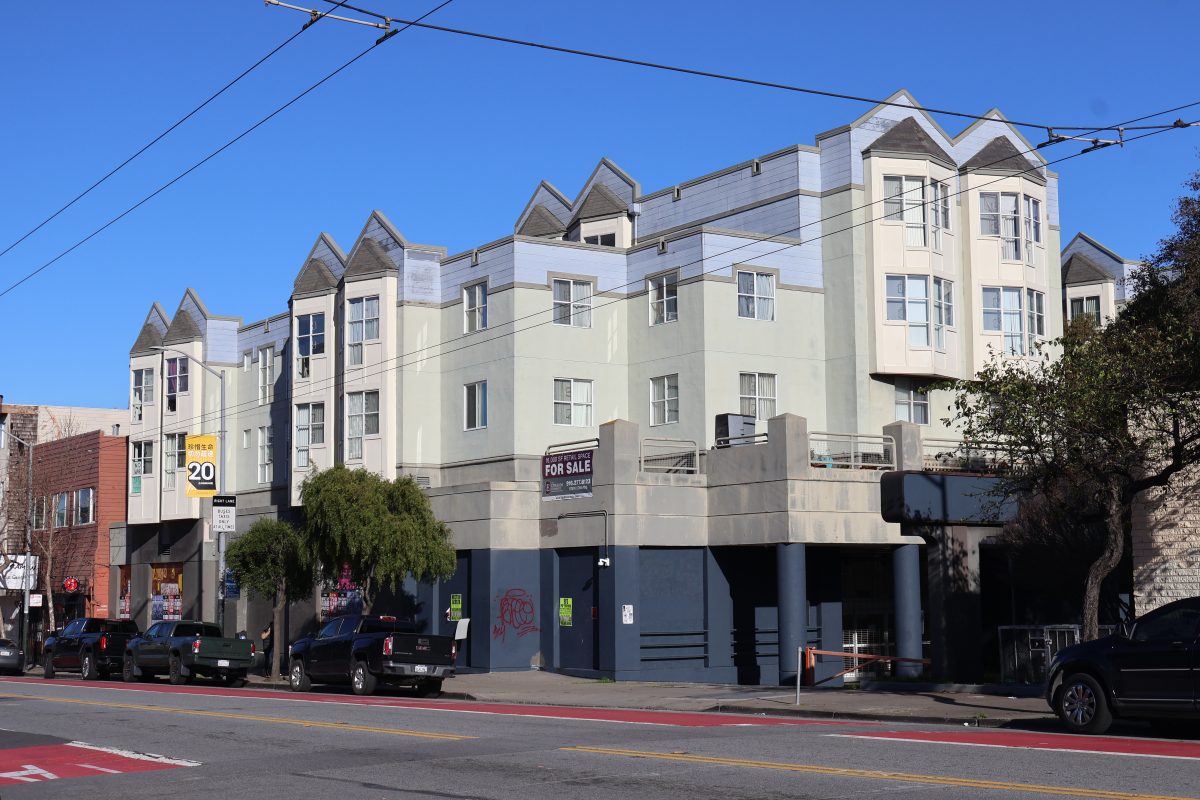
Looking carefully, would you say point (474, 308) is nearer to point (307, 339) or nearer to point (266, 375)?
point (307, 339)

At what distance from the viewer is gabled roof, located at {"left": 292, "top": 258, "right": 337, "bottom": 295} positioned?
45.0 meters

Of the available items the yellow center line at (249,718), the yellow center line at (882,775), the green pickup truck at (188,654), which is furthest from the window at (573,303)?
the yellow center line at (882,775)

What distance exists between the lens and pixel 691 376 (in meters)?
38.7

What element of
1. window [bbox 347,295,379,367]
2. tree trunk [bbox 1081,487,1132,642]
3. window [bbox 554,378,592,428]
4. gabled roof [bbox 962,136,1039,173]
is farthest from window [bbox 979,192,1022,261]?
tree trunk [bbox 1081,487,1132,642]

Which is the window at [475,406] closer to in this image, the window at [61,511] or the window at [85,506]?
the window at [85,506]

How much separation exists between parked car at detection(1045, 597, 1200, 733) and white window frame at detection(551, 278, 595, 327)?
79.9ft

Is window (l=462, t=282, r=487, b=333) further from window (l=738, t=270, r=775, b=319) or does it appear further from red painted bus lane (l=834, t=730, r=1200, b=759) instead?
red painted bus lane (l=834, t=730, r=1200, b=759)

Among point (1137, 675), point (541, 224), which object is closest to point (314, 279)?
point (541, 224)

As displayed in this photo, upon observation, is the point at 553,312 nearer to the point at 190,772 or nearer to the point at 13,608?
the point at 190,772

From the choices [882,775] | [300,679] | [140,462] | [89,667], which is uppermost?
[140,462]

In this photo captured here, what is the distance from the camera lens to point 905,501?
2873 centimetres

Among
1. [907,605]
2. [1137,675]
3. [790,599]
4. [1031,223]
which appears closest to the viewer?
[1137,675]

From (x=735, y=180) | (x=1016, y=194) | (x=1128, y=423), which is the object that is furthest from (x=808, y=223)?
(x=1128, y=423)

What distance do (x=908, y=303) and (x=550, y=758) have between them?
27354 mm
